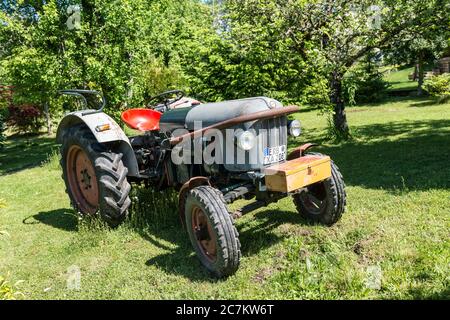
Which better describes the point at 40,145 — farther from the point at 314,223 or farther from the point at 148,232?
the point at 314,223

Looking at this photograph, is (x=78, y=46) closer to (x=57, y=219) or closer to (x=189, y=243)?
(x=57, y=219)

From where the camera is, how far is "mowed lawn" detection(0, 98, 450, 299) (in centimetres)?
341

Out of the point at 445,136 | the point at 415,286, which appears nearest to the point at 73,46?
the point at 445,136

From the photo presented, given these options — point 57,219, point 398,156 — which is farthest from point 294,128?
point 398,156

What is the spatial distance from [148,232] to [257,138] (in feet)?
6.52

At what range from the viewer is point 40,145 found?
1683 centimetres

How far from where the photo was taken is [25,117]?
19.5 meters

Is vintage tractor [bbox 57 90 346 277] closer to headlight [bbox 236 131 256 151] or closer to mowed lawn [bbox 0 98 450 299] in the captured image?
headlight [bbox 236 131 256 151]

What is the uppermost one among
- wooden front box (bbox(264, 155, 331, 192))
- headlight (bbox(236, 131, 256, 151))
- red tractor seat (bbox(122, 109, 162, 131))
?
red tractor seat (bbox(122, 109, 162, 131))

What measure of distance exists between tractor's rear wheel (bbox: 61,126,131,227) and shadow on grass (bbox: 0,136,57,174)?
6680 millimetres

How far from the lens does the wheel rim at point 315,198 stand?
4.59 meters

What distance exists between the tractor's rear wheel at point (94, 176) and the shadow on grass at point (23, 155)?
21.9 ft

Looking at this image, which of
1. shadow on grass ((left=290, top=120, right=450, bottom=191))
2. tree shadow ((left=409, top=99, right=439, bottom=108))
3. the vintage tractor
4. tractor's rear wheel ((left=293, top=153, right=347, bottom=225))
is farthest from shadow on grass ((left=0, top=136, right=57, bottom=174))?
tree shadow ((left=409, top=99, right=439, bottom=108))

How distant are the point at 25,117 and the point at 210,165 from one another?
58.8 feet
